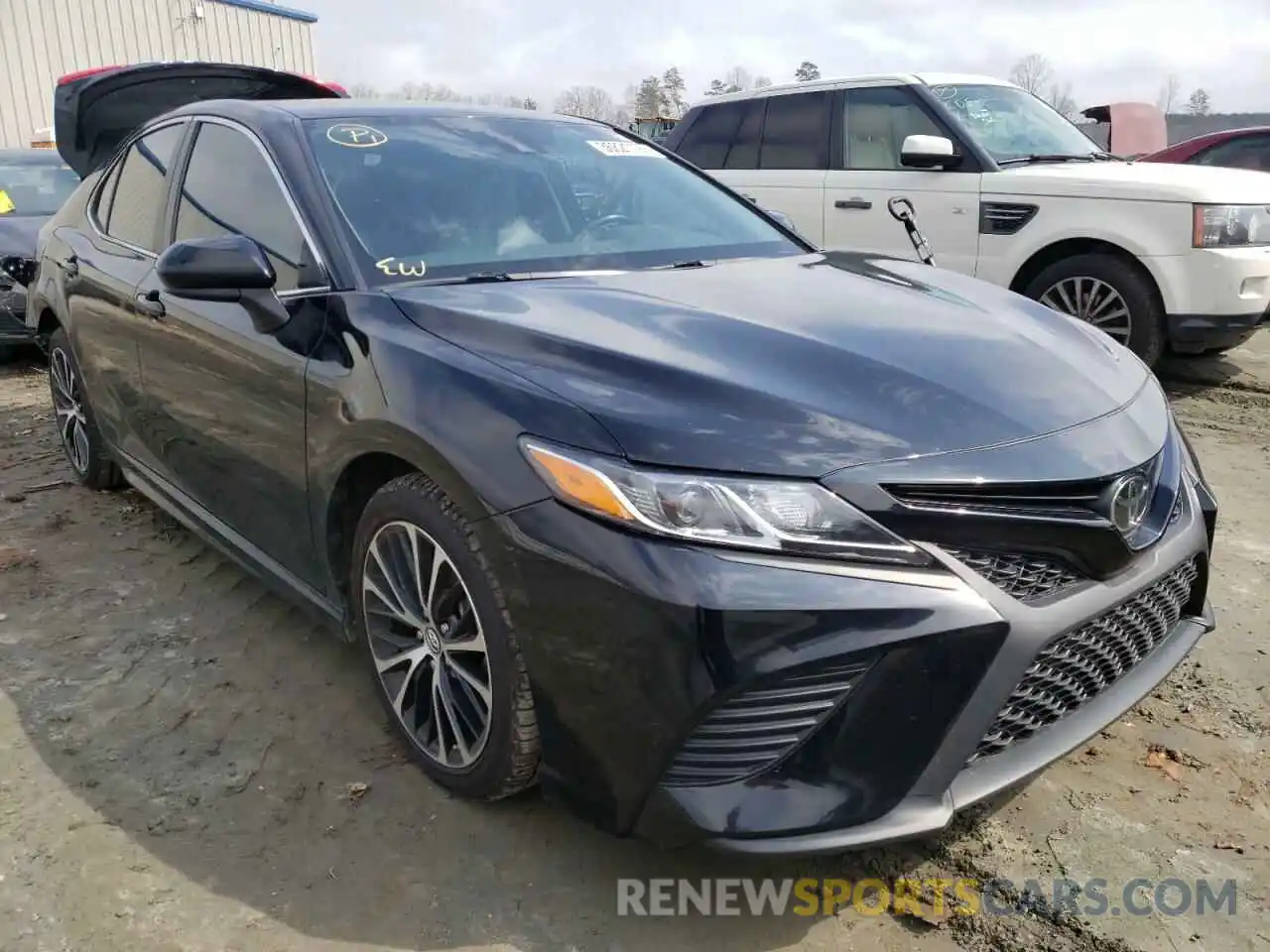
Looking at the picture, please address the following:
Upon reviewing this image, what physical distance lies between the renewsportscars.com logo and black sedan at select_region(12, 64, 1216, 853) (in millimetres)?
308

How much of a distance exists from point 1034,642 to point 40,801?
226 cm

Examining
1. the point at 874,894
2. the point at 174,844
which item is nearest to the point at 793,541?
the point at 874,894

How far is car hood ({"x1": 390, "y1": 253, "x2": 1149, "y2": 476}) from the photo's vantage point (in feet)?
6.23

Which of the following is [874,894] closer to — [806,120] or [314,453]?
[314,453]

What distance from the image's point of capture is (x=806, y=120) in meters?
6.97

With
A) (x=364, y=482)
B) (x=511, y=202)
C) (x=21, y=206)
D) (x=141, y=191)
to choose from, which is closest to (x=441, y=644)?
(x=364, y=482)

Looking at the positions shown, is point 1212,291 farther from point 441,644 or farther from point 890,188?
point 441,644

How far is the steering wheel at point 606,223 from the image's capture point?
9.89ft

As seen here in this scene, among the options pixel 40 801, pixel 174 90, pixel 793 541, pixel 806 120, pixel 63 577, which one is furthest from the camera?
pixel 806 120

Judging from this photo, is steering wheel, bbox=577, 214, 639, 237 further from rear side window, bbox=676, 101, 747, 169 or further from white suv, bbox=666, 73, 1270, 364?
rear side window, bbox=676, 101, 747, 169

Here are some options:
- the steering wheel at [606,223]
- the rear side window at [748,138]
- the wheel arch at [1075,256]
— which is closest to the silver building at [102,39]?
the rear side window at [748,138]

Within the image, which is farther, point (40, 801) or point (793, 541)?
point (40, 801)

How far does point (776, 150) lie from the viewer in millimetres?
7129

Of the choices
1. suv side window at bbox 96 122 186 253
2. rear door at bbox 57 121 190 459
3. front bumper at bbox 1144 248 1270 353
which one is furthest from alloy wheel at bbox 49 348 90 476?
front bumper at bbox 1144 248 1270 353
